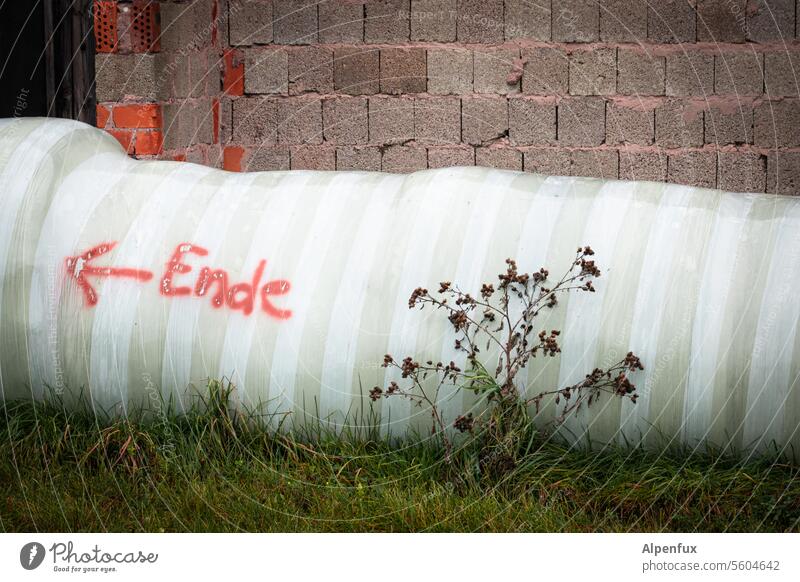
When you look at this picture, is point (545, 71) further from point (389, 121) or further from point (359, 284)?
point (359, 284)

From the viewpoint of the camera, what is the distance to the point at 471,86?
17.5ft

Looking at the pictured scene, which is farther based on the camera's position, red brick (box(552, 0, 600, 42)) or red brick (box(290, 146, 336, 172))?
red brick (box(290, 146, 336, 172))

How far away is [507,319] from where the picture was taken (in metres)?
3.00

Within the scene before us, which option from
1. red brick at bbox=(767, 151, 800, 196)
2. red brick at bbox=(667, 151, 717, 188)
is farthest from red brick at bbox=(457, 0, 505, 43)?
red brick at bbox=(767, 151, 800, 196)

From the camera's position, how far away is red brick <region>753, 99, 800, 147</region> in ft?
16.9

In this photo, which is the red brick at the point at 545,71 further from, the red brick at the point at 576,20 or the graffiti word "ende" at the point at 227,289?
the graffiti word "ende" at the point at 227,289

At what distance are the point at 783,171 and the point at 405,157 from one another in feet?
6.51

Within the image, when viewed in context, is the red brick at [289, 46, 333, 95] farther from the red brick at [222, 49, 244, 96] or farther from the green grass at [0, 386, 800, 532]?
the green grass at [0, 386, 800, 532]

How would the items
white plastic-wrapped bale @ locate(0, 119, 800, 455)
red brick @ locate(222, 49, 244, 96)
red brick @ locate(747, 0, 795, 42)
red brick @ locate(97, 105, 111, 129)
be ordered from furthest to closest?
red brick @ locate(222, 49, 244, 96), red brick @ locate(97, 105, 111, 129), red brick @ locate(747, 0, 795, 42), white plastic-wrapped bale @ locate(0, 119, 800, 455)

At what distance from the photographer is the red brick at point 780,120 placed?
16.9 feet

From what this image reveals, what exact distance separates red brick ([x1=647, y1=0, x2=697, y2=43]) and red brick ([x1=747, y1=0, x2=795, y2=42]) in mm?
291

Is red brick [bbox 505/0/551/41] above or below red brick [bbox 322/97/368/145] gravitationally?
above

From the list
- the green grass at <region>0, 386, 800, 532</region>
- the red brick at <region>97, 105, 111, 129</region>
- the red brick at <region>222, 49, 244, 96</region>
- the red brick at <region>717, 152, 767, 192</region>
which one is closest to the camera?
the green grass at <region>0, 386, 800, 532</region>

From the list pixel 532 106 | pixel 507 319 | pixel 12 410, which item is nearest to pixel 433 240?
pixel 507 319
